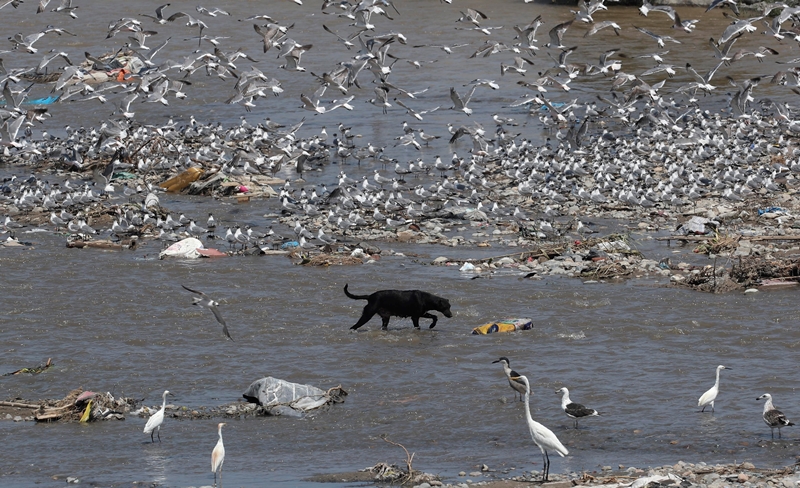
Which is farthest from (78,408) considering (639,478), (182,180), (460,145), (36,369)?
(460,145)

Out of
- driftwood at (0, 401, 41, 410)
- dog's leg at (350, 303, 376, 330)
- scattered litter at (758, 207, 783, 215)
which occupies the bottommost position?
scattered litter at (758, 207, 783, 215)

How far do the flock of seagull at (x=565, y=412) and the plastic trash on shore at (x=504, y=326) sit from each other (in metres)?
1.63

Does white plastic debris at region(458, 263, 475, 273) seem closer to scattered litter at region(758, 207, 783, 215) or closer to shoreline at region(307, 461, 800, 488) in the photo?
scattered litter at region(758, 207, 783, 215)

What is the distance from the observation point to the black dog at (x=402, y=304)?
11781 mm

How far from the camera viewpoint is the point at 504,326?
38.2 feet

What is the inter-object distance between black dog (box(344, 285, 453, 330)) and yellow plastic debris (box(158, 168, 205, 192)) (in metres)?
8.90

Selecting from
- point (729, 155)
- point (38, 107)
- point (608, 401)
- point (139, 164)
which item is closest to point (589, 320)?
→ point (608, 401)

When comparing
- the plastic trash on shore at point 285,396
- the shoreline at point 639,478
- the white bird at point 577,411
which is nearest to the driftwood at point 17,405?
the plastic trash on shore at point 285,396

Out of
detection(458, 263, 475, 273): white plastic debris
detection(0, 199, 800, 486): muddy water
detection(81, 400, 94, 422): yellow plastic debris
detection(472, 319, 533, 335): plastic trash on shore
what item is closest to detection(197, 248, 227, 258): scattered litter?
detection(0, 199, 800, 486): muddy water

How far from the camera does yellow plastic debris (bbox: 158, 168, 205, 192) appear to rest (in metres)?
20.0

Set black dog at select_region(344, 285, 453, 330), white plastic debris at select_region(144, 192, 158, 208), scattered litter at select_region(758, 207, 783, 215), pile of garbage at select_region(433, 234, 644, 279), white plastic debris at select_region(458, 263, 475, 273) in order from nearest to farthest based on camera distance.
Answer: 1. black dog at select_region(344, 285, 453, 330)
2. pile of garbage at select_region(433, 234, 644, 279)
3. white plastic debris at select_region(458, 263, 475, 273)
4. scattered litter at select_region(758, 207, 783, 215)
5. white plastic debris at select_region(144, 192, 158, 208)

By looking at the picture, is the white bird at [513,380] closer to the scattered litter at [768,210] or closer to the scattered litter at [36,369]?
the scattered litter at [36,369]

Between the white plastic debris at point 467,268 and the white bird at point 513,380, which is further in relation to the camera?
the white plastic debris at point 467,268

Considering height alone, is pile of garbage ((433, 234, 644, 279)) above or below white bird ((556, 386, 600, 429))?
below
